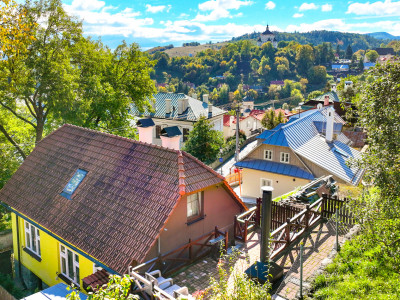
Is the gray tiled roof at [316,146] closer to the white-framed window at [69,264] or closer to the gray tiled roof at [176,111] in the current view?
the white-framed window at [69,264]

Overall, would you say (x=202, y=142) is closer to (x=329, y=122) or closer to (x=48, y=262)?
(x=329, y=122)

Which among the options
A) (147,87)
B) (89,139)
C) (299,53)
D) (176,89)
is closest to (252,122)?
(147,87)

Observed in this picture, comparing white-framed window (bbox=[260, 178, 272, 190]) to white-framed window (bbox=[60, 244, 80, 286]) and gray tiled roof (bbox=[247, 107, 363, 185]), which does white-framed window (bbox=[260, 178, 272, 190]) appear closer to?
gray tiled roof (bbox=[247, 107, 363, 185])

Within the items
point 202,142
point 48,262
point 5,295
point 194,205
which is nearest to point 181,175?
point 194,205

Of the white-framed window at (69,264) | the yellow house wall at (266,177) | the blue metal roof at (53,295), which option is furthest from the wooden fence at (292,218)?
the yellow house wall at (266,177)

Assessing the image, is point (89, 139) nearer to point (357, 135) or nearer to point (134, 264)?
point (134, 264)

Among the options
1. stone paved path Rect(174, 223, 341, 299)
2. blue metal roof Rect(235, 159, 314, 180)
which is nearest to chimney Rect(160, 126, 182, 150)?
stone paved path Rect(174, 223, 341, 299)

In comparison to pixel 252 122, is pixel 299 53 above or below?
above
